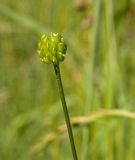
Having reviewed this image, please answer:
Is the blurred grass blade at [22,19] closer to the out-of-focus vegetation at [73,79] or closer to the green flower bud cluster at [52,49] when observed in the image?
the out-of-focus vegetation at [73,79]

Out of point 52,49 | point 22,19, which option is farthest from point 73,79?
point 52,49

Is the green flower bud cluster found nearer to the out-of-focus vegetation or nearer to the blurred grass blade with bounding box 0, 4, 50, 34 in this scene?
the out-of-focus vegetation

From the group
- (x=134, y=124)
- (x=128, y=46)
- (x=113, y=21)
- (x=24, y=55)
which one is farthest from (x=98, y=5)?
(x=24, y=55)

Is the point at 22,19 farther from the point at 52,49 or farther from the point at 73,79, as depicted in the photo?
the point at 52,49

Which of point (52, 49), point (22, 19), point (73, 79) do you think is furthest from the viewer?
point (73, 79)

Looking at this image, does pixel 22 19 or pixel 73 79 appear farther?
pixel 73 79

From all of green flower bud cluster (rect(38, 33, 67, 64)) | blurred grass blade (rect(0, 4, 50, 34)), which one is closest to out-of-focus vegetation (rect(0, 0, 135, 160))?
blurred grass blade (rect(0, 4, 50, 34))
